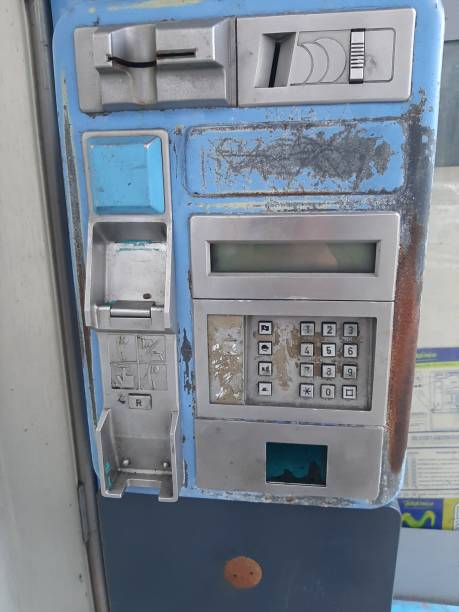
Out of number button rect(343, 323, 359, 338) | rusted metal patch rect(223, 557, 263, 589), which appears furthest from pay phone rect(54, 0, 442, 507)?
rusted metal patch rect(223, 557, 263, 589)

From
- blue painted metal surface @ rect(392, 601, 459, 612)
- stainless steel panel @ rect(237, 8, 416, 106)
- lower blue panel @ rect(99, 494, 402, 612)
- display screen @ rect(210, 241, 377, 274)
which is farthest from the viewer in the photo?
blue painted metal surface @ rect(392, 601, 459, 612)

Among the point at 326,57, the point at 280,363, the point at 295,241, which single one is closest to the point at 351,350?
the point at 280,363

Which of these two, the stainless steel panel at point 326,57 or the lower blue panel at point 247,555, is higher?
the stainless steel panel at point 326,57

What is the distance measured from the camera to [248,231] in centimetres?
100

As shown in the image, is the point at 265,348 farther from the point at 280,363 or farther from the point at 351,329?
the point at 351,329

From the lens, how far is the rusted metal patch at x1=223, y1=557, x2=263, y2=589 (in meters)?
1.23

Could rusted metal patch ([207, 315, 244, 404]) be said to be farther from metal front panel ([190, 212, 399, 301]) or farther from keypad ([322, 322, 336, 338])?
keypad ([322, 322, 336, 338])

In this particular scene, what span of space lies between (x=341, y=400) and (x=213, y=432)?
31cm

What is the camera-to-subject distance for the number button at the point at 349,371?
3.45ft

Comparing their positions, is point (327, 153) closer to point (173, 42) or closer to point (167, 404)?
point (173, 42)

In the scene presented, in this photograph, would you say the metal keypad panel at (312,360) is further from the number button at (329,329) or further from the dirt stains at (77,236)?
the dirt stains at (77,236)

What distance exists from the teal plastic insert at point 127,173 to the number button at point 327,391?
525 mm

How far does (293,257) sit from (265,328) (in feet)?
0.55

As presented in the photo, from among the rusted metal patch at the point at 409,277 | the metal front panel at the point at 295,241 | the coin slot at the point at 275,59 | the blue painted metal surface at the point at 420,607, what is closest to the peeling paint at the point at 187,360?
the metal front panel at the point at 295,241
